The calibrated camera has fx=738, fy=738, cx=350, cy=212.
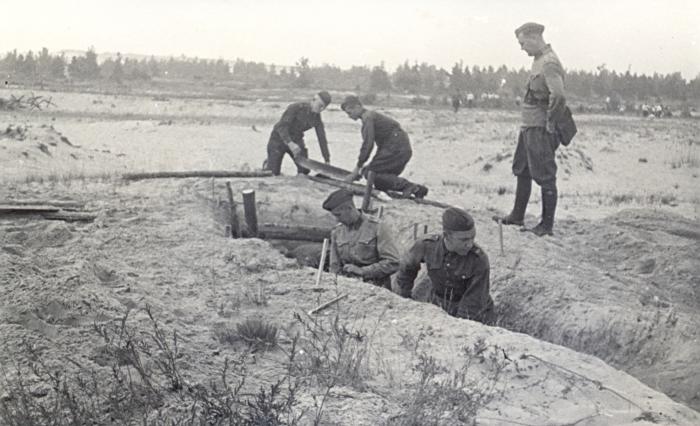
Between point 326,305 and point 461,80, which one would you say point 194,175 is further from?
point 461,80

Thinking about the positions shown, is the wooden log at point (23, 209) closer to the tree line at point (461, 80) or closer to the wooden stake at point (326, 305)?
the wooden stake at point (326, 305)

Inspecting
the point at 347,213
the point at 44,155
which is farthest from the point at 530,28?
the point at 44,155

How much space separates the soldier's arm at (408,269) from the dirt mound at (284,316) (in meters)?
0.48

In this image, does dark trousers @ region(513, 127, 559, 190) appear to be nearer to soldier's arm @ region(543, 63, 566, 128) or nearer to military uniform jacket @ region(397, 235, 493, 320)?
soldier's arm @ region(543, 63, 566, 128)

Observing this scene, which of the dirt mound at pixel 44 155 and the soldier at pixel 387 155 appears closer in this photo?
the soldier at pixel 387 155

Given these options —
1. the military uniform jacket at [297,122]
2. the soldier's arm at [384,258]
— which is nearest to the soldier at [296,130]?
the military uniform jacket at [297,122]

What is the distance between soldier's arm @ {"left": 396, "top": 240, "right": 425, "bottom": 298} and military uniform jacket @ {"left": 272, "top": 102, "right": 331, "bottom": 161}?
4680 millimetres

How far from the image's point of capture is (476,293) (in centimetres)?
512

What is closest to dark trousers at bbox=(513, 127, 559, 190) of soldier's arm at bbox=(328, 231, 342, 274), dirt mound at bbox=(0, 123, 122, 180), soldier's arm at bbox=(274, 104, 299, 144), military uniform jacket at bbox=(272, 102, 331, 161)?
soldier's arm at bbox=(328, 231, 342, 274)

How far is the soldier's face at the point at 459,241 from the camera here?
5.02m

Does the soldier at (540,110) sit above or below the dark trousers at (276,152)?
above

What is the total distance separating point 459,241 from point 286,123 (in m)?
5.27

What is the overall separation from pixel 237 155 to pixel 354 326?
33.9 ft

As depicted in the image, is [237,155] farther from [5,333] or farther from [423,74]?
[423,74]
